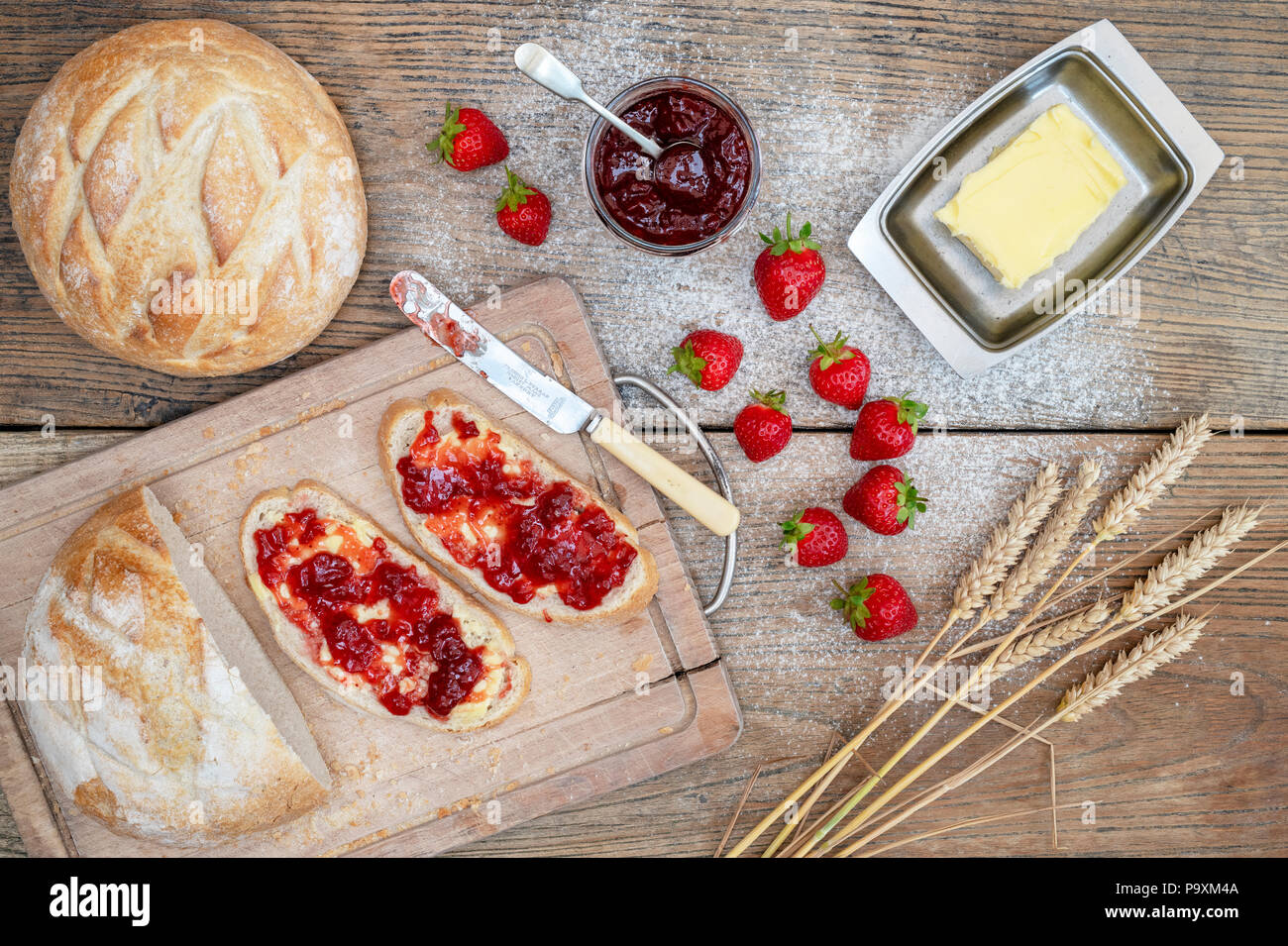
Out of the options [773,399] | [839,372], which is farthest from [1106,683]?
[773,399]

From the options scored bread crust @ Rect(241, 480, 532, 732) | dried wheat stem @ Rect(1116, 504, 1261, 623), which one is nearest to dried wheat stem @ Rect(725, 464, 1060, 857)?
dried wheat stem @ Rect(1116, 504, 1261, 623)

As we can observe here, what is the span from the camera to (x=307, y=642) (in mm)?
2949

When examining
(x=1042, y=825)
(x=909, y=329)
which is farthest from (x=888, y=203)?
(x=1042, y=825)

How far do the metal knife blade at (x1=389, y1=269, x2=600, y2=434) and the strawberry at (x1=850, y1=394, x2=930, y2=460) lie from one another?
971 mm

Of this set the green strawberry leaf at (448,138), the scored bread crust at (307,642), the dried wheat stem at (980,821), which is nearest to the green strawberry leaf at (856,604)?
the dried wheat stem at (980,821)

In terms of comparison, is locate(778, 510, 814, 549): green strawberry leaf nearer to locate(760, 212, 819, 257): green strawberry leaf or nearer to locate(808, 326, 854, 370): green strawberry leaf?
locate(808, 326, 854, 370): green strawberry leaf

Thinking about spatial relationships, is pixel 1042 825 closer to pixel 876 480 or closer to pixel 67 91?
pixel 876 480

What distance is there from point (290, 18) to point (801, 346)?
7.31 ft

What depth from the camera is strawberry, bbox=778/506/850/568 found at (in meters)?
2.96

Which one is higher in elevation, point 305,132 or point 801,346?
point 305,132

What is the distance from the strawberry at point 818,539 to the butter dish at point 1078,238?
72 centimetres

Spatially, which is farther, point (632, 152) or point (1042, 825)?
point (1042, 825)

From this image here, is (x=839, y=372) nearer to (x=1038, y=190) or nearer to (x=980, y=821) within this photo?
(x=1038, y=190)

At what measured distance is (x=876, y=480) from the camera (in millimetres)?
2926
